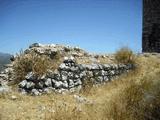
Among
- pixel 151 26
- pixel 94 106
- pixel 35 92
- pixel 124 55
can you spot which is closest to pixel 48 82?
pixel 35 92

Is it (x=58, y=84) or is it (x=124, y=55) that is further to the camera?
(x=124, y=55)

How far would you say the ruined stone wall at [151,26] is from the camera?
21.6m

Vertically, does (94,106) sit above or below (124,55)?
below

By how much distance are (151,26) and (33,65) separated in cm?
1480

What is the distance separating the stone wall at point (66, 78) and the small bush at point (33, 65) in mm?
230

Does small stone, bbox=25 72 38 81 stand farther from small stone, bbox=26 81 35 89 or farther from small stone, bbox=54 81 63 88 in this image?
small stone, bbox=54 81 63 88

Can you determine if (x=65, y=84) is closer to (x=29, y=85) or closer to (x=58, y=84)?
(x=58, y=84)

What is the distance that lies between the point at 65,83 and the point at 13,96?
75.8 inches

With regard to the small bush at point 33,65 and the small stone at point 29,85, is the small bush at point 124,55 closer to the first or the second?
the small bush at point 33,65

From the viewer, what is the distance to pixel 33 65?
9273mm

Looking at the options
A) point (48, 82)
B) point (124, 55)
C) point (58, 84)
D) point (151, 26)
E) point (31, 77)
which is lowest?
point (58, 84)

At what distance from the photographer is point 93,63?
10.8 metres

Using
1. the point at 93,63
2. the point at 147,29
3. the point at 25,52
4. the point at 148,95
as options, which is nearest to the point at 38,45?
the point at 25,52

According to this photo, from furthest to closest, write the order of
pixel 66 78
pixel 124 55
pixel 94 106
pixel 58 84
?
pixel 124 55 < pixel 66 78 < pixel 58 84 < pixel 94 106
